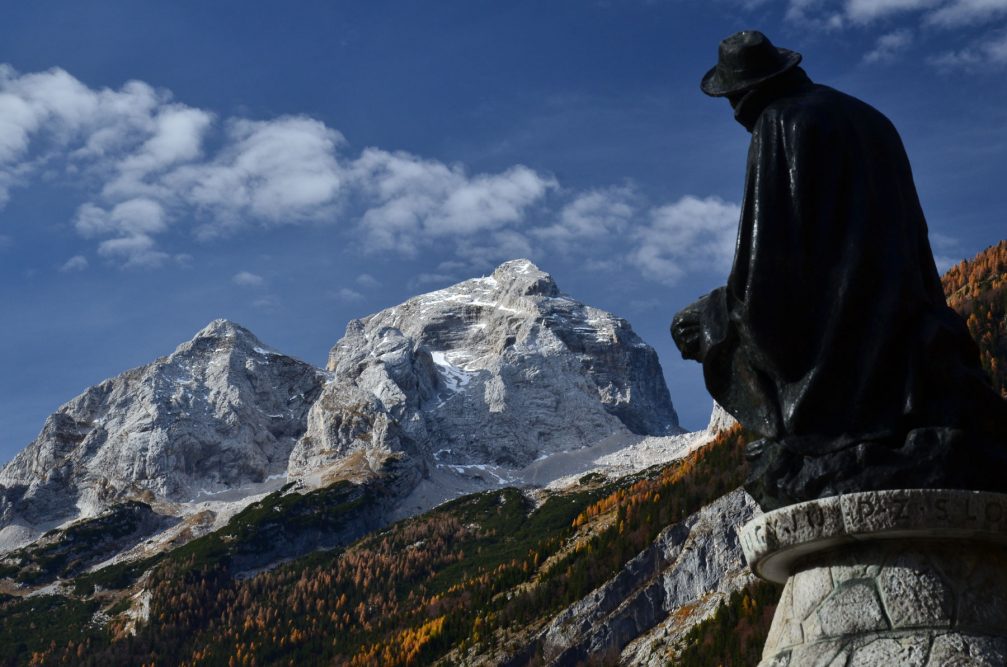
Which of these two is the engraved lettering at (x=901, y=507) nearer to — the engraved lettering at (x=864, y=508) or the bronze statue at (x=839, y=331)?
the engraved lettering at (x=864, y=508)

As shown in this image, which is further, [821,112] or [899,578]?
[821,112]

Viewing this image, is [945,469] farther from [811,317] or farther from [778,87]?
[778,87]

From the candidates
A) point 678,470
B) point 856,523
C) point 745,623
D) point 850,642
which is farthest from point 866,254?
point 678,470

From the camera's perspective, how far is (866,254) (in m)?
10.5

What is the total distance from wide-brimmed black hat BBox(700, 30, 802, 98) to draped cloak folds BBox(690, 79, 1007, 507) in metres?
0.43

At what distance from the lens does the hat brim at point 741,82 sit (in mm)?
11422

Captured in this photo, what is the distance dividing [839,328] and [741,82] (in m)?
2.47

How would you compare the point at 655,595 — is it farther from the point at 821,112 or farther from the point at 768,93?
the point at 821,112

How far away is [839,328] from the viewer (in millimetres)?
10375

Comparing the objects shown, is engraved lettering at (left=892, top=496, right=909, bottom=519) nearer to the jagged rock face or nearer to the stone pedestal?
the stone pedestal

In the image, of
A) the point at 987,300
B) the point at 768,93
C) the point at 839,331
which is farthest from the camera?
Result: the point at 987,300

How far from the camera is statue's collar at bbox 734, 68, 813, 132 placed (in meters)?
11.5

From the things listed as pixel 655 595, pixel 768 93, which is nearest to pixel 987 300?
pixel 655 595

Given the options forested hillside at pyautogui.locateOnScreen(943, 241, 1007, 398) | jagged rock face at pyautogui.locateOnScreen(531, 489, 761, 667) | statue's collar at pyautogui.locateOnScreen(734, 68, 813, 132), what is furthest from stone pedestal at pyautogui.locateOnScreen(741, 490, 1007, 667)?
jagged rock face at pyautogui.locateOnScreen(531, 489, 761, 667)
